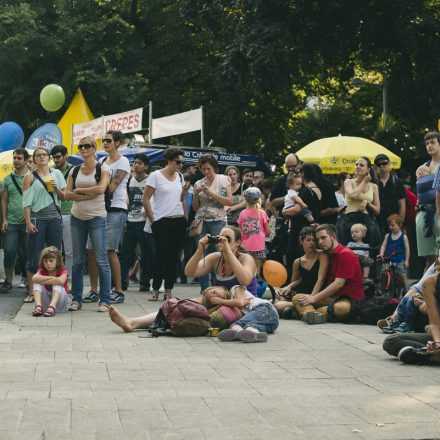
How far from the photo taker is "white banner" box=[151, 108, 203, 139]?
23.7m

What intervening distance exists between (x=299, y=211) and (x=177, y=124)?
10289 mm

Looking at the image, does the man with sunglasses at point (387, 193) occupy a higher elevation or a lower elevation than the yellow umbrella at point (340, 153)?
lower

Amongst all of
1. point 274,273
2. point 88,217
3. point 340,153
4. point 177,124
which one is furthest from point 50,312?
point 177,124

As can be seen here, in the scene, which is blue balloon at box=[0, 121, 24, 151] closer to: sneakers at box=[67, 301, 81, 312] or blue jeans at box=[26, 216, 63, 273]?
blue jeans at box=[26, 216, 63, 273]

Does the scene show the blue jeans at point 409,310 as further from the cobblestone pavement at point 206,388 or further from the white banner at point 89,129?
the white banner at point 89,129

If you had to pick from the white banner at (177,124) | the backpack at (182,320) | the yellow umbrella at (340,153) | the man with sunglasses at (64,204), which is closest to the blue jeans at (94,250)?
the man with sunglasses at (64,204)

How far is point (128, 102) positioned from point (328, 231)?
23749 millimetres

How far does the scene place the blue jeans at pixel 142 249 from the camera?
1493 centimetres

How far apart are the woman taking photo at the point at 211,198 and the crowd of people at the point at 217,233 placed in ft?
0.05

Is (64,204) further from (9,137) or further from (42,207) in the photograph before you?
(9,137)

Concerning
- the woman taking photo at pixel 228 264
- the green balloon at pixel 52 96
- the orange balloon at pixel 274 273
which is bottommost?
the orange balloon at pixel 274 273

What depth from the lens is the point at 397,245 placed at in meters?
14.7

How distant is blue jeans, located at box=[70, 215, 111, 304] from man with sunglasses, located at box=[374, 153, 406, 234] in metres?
4.20

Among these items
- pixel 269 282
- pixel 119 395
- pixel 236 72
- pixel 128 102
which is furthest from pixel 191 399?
pixel 128 102
